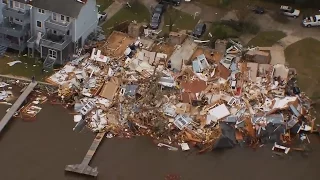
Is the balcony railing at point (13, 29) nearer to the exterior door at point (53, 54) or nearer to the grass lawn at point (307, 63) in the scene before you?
the exterior door at point (53, 54)

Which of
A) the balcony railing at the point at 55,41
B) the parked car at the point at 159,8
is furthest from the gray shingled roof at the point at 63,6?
the parked car at the point at 159,8

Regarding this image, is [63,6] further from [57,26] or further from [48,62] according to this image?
[48,62]

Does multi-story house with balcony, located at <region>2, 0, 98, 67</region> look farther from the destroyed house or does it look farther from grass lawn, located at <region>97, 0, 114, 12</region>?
grass lawn, located at <region>97, 0, 114, 12</region>

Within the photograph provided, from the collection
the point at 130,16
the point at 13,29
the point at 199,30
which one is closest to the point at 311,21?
the point at 199,30

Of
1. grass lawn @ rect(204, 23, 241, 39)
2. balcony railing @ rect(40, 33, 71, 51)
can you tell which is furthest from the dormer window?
grass lawn @ rect(204, 23, 241, 39)

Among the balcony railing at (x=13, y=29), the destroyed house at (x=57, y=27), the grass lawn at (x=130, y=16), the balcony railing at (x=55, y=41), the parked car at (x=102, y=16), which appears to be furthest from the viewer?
the parked car at (x=102, y=16)

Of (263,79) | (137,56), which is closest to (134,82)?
(137,56)
